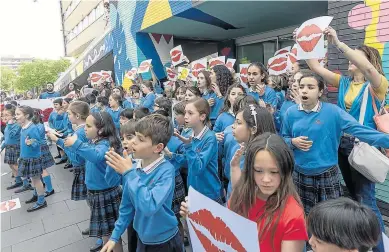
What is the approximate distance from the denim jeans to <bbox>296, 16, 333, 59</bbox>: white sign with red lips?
87 cm

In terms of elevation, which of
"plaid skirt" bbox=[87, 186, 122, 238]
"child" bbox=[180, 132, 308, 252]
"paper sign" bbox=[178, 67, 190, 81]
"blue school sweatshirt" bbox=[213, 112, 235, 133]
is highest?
"paper sign" bbox=[178, 67, 190, 81]

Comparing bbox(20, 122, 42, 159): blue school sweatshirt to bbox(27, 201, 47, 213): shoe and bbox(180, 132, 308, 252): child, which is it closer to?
bbox(27, 201, 47, 213): shoe

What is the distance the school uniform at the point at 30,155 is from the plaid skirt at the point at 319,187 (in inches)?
146

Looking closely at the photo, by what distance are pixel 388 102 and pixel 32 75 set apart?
34667 millimetres

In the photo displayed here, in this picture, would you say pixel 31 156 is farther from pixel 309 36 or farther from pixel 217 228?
pixel 309 36

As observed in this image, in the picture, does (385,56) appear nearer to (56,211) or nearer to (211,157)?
(211,157)

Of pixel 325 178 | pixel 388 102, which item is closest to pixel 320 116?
pixel 325 178

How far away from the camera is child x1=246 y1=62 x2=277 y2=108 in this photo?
3.88 meters

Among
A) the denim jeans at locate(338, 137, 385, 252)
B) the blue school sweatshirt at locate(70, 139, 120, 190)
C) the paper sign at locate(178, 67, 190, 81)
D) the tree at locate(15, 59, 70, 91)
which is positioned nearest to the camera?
the denim jeans at locate(338, 137, 385, 252)

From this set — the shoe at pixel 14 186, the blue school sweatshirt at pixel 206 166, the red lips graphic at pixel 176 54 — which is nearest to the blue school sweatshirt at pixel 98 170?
the blue school sweatshirt at pixel 206 166

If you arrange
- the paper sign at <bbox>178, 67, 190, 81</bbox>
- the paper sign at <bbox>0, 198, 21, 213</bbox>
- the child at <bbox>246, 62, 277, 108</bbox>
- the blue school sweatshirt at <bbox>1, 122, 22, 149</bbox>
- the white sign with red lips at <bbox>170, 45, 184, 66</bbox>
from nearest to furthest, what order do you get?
1. the child at <bbox>246, 62, 277, 108</bbox>
2. the paper sign at <bbox>0, 198, 21, 213</bbox>
3. the blue school sweatshirt at <bbox>1, 122, 22, 149</bbox>
4. the paper sign at <bbox>178, 67, 190, 81</bbox>
5. the white sign with red lips at <bbox>170, 45, 184, 66</bbox>

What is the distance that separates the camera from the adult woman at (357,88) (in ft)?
7.30

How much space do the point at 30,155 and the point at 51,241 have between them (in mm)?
1516

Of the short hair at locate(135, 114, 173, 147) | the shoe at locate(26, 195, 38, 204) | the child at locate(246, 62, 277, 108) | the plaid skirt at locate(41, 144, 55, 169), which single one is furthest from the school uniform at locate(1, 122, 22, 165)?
the short hair at locate(135, 114, 173, 147)
